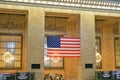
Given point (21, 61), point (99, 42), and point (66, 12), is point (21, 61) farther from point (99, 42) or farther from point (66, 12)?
point (99, 42)

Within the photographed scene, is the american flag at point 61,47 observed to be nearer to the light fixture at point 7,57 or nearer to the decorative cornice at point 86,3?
the decorative cornice at point 86,3

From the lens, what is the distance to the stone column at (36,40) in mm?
15125

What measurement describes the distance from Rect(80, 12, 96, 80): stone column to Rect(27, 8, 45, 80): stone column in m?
3.03

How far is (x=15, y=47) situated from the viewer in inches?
719

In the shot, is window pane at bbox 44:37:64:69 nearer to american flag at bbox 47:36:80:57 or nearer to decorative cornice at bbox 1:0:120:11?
american flag at bbox 47:36:80:57

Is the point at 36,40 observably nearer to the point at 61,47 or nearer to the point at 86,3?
the point at 61,47

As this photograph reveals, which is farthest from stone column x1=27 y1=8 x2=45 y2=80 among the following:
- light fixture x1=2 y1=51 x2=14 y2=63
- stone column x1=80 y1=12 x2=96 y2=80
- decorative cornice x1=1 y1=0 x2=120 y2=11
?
stone column x1=80 y1=12 x2=96 y2=80

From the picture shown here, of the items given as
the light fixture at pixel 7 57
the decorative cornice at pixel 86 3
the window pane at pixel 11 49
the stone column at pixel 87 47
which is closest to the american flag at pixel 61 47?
the stone column at pixel 87 47

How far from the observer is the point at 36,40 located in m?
15.3

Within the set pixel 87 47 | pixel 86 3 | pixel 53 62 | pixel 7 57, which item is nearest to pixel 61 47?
pixel 87 47

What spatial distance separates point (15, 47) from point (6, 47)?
730 mm

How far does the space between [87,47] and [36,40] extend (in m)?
3.85

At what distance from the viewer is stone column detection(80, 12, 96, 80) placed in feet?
53.0


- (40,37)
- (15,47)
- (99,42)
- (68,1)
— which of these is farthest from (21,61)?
(99,42)
